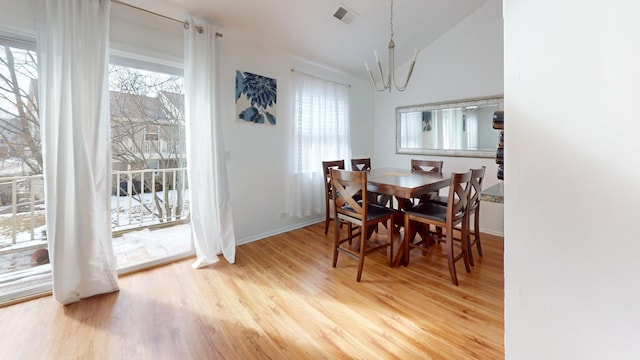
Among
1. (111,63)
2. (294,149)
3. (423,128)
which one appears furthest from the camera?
(423,128)

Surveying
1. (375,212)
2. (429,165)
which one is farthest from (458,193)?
(429,165)

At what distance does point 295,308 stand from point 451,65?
367 centimetres

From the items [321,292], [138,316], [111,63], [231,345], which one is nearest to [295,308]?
[321,292]

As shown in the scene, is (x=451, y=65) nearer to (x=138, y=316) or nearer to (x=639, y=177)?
(x=639, y=177)

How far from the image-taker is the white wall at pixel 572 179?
1.78ft

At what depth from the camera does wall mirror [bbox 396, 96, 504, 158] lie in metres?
3.29

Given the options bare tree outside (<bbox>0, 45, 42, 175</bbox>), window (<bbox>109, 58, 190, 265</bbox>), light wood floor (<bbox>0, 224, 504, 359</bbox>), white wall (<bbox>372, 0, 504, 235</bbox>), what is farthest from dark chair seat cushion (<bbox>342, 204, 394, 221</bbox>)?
bare tree outside (<bbox>0, 45, 42, 175</bbox>)

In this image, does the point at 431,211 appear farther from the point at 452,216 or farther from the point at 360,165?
the point at 360,165

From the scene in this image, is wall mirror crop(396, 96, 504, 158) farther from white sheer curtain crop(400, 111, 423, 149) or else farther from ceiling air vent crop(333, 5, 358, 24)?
ceiling air vent crop(333, 5, 358, 24)

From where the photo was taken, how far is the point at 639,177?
52 cm

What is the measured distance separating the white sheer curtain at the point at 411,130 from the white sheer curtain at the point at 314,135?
94cm

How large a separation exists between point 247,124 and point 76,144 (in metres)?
1.54

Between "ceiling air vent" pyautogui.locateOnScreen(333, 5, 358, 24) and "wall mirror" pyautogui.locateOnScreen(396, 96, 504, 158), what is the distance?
5.54ft

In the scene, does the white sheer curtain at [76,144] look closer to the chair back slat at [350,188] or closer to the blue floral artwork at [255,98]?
the blue floral artwork at [255,98]
